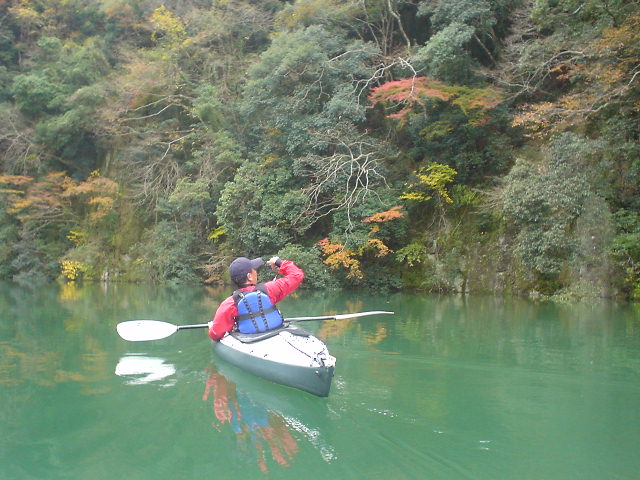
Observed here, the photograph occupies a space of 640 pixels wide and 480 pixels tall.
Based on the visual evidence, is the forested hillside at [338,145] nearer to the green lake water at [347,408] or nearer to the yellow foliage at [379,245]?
the yellow foliage at [379,245]

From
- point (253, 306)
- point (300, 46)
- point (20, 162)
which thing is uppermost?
point (300, 46)

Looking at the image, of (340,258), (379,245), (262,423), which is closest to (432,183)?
(379,245)

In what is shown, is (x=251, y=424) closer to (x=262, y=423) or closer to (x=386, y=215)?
(x=262, y=423)

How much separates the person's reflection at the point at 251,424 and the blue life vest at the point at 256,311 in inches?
23.4

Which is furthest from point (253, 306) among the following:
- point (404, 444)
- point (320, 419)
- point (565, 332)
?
point (565, 332)

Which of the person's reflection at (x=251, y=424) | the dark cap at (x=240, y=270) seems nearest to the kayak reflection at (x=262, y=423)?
the person's reflection at (x=251, y=424)

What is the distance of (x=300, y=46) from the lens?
14.5 metres

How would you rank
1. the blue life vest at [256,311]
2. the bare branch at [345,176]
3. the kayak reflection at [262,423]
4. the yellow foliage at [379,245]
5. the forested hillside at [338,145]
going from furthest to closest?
the bare branch at [345,176]
the yellow foliage at [379,245]
the forested hillside at [338,145]
the blue life vest at [256,311]
the kayak reflection at [262,423]

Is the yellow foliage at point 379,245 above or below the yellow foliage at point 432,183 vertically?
below

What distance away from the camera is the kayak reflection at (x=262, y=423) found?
3502 mm

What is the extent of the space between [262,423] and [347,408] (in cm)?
67

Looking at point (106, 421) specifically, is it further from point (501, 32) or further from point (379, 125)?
point (501, 32)

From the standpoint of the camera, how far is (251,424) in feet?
13.3

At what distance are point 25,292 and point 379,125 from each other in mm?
10990
